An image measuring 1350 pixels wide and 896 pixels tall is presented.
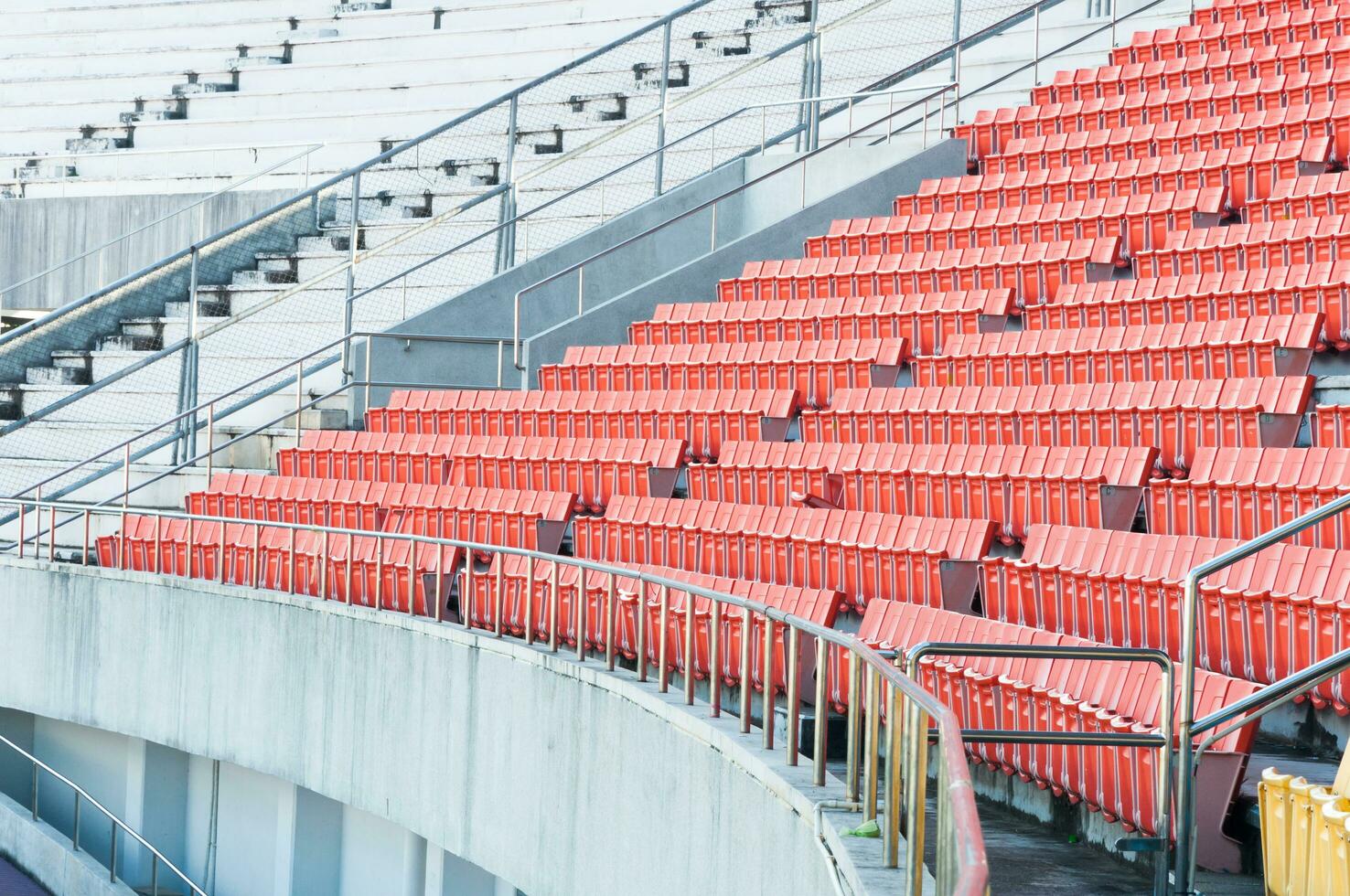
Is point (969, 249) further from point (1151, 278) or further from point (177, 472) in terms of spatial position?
point (177, 472)

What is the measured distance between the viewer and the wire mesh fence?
39.7 ft

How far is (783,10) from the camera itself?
14.8m

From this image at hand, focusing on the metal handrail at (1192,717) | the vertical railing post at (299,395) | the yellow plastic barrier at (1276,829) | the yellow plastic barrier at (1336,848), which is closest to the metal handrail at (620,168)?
the vertical railing post at (299,395)

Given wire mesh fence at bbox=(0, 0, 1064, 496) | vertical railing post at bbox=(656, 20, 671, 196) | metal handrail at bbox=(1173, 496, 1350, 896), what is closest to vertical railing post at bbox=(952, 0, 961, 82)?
wire mesh fence at bbox=(0, 0, 1064, 496)

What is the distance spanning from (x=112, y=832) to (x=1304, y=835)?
30.2ft

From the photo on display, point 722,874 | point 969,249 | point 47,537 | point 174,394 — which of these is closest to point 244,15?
point 174,394

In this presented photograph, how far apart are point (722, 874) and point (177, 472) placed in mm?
7011

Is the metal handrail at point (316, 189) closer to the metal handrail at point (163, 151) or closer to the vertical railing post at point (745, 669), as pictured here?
the metal handrail at point (163, 151)

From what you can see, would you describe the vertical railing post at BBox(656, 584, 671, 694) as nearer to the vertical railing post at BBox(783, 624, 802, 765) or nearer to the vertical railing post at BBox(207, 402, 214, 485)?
the vertical railing post at BBox(783, 624, 802, 765)

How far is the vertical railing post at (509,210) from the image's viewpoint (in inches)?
488

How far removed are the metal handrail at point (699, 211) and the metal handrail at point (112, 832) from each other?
12.4 ft

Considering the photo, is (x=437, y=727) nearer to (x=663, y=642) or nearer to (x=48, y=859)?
(x=663, y=642)

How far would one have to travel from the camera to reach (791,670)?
464cm

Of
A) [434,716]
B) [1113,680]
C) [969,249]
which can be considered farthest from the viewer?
[969,249]
